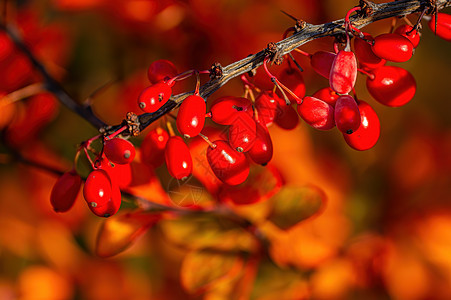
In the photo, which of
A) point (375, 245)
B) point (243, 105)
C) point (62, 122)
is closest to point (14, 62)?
point (62, 122)

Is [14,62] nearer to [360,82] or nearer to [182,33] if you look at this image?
[182,33]

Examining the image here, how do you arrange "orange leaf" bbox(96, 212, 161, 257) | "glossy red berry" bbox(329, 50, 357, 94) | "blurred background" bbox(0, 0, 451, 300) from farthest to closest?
1. "blurred background" bbox(0, 0, 451, 300)
2. "orange leaf" bbox(96, 212, 161, 257)
3. "glossy red berry" bbox(329, 50, 357, 94)

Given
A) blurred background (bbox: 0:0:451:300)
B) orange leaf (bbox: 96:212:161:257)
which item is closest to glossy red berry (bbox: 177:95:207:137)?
orange leaf (bbox: 96:212:161:257)

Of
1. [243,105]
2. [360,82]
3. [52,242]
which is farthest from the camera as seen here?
[52,242]

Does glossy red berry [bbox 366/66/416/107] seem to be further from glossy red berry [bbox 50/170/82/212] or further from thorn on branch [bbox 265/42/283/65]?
glossy red berry [bbox 50/170/82/212]

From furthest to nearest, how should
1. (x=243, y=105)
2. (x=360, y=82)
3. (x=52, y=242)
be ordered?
(x=52, y=242)
(x=360, y=82)
(x=243, y=105)

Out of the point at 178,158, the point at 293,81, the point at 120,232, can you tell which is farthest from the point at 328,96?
the point at 120,232

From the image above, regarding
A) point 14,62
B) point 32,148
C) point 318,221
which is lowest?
point 318,221
